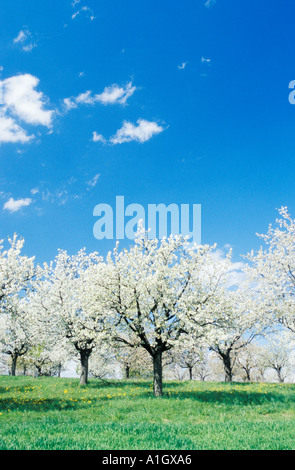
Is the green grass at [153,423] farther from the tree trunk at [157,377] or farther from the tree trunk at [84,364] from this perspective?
the tree trunk at [84,364]

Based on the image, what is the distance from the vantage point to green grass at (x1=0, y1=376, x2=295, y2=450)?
816 centimetres

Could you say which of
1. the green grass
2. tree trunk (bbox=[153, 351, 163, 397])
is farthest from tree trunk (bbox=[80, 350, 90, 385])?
tree trunk (bbox=[153, 351, 163, 397])

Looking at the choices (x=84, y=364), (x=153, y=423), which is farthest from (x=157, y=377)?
(x=84, y=364)

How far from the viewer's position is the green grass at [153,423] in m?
8.16

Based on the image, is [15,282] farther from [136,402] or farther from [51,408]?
[136,402]

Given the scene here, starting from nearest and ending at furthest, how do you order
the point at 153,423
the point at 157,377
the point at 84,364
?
the point at 153,423, the point at 157,377, the point at 84,364

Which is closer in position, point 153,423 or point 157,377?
point 153,423

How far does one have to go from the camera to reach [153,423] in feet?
36.0

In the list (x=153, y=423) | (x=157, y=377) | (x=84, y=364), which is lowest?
(x=84, y=364)

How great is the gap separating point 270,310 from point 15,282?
1833cm

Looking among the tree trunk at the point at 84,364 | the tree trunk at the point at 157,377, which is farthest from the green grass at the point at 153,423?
the tree trunk at the point at 84,364

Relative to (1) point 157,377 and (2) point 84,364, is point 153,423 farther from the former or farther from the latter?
(2) point 84,364
